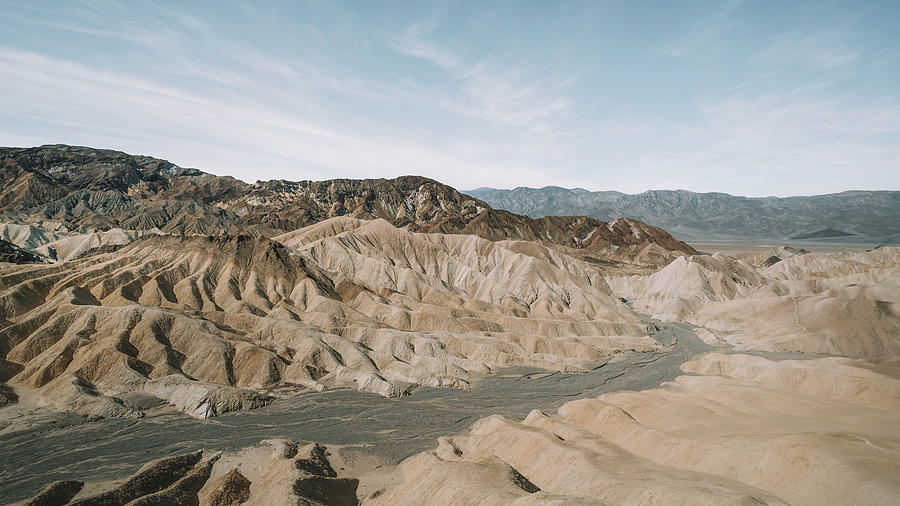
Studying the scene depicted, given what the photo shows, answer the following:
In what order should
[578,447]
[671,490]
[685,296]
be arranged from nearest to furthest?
[671,490] < [578,447] < [685,296]

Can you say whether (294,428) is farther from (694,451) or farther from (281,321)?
(694,451)

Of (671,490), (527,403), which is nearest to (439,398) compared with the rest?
(527,403)

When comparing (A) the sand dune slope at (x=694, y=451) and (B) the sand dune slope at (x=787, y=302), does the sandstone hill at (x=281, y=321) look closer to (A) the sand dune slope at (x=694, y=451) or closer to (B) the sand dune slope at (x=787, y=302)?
(B) the sand dune slope at (x=787, y=302)

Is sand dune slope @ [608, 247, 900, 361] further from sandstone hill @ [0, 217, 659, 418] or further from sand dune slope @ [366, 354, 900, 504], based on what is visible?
sand dune slope @ [366, 354, 900, 504]

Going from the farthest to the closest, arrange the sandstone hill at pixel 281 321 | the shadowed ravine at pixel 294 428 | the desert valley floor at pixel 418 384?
the sandstone hill at pixel 281 321 < the shadowed ravine at pixel 294 428 < the desert valley floor at pixel 418 384

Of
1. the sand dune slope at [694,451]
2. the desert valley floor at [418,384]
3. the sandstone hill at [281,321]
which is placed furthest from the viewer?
the sandstone hill at [281,321]

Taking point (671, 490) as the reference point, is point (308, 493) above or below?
below

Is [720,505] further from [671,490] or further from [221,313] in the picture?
[221,313]

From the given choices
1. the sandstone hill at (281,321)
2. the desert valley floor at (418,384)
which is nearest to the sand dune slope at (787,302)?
the desert valley floor at (418,384)
